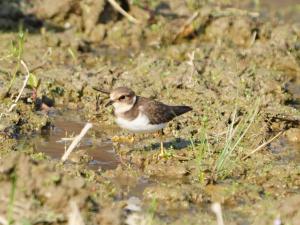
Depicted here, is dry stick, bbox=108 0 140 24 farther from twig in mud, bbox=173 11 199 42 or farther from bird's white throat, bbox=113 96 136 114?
bird's white throat, bbox=113 96 136 114

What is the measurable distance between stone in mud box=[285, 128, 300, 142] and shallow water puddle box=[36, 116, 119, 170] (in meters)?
2.46

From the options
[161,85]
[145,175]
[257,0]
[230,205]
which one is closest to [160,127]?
[145,175]

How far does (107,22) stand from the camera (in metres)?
16.4

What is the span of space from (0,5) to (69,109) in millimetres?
4787

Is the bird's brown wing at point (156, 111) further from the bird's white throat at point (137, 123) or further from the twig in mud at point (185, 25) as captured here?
the twig in mud at point (185, 25)

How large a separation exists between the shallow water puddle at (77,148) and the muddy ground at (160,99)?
0.08 ft

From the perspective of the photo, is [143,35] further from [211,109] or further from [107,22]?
[211,109]

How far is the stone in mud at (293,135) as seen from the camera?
11.3 m

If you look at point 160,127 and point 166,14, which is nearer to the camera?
point 160,127

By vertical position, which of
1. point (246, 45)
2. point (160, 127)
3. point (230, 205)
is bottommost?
point (230, 205)

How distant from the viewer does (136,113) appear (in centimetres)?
1003

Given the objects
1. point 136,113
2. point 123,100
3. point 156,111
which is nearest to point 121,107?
point 123,100

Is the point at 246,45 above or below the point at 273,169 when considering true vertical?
above

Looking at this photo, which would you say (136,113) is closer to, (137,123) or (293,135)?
(137,123)
